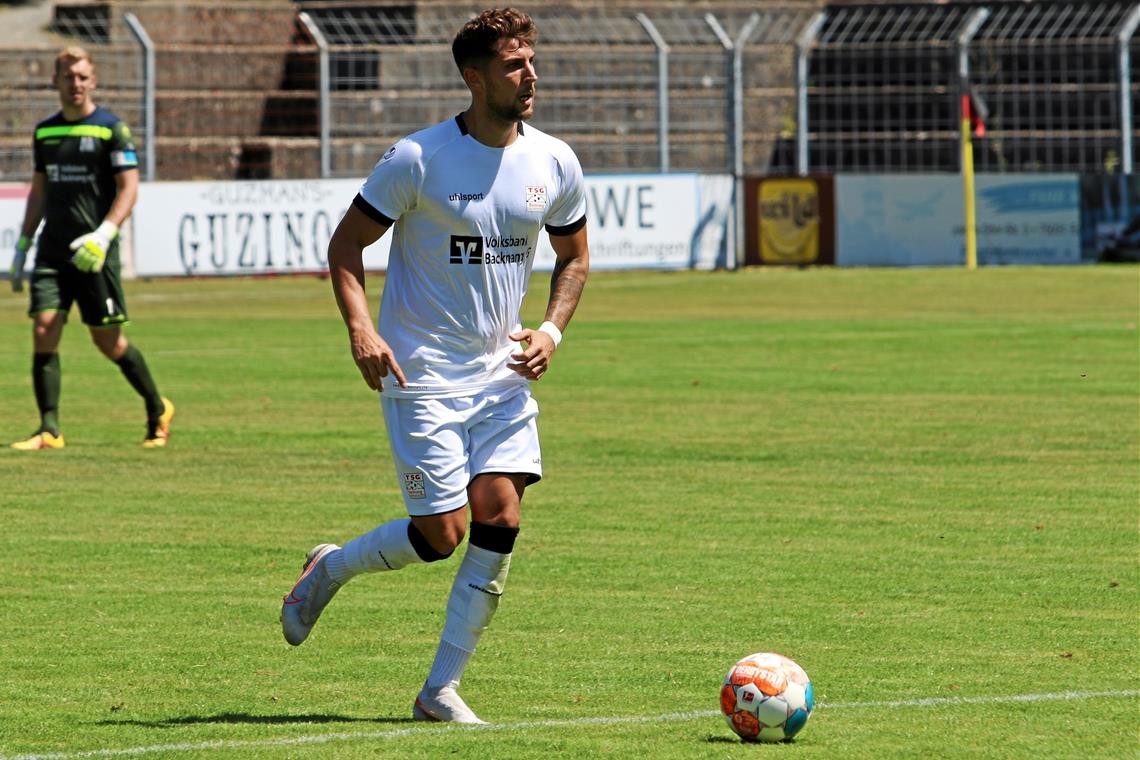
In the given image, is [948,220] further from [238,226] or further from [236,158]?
[236,158]

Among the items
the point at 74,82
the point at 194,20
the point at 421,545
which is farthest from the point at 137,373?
the point at 194,20

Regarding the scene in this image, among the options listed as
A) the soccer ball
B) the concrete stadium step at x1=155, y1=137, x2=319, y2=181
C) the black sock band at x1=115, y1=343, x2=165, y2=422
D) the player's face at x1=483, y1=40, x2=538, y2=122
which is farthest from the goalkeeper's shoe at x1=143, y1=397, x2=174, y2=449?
the concrete stadium step at x1=155, y1=137, x2=319, y2=181

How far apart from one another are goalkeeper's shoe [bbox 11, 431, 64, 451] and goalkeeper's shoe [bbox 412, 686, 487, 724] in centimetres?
770

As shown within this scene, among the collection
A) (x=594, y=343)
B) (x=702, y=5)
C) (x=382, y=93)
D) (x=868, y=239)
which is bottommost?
(x=594, y=343)

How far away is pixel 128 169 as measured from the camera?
42.2 feet

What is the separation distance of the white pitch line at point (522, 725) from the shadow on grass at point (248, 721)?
19cm

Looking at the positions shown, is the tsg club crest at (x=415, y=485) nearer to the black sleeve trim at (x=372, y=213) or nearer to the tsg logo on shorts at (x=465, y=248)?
the tsg logo on shorts at (x=465, y=248)

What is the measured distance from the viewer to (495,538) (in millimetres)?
6254

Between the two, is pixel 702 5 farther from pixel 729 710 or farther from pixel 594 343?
pixel 729 710

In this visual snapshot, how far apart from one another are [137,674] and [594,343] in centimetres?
1472

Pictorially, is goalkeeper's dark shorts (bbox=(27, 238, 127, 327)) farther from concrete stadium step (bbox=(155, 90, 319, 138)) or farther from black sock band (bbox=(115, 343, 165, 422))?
concrete stadium step (bbox=(155, 90, 319, 138))

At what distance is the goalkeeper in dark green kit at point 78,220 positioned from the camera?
41.9 ft

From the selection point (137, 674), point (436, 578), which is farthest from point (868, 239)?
point (137, 674)

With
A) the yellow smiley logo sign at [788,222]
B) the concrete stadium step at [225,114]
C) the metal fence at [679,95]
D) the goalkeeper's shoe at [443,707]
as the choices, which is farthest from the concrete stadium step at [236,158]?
the goalkeeper's shoe at [443,707]
